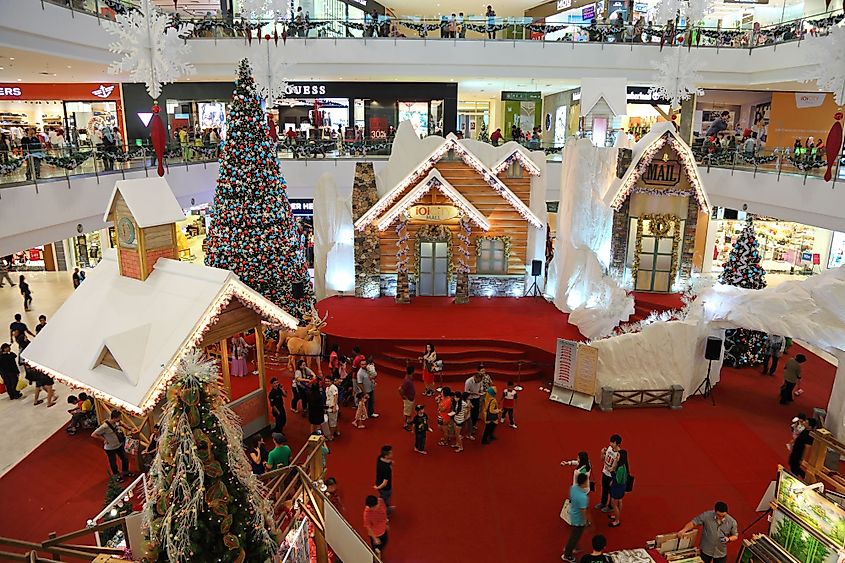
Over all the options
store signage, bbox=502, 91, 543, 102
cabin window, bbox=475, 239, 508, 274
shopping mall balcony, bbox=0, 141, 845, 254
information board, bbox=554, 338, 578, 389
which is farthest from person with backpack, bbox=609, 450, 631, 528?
store signage, bbox=502, 91, 543, 102

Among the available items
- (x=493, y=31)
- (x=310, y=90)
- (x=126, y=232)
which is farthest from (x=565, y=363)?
(x=310, y=90)

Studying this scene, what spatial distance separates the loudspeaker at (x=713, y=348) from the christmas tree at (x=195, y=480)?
9.81 metres

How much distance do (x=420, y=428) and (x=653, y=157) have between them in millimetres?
9971

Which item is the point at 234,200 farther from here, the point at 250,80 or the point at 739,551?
the point at 739,551

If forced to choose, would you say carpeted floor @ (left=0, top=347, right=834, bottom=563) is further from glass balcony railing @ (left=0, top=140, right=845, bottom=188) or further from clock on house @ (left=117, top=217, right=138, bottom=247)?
glass balcony railing @ (left=0, top=140, right=845, bottom=188)

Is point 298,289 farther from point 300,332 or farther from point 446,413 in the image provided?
point 446,413

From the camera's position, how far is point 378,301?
54.5 feet

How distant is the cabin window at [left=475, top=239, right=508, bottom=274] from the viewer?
55.5 ft

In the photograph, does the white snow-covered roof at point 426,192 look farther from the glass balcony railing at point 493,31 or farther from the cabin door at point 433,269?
the glass balcony railing at point 493,31

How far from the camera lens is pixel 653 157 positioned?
15.4m

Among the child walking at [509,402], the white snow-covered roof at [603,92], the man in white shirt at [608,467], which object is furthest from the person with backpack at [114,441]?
the white snow-covered roof at [603,92]

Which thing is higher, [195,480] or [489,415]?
[195,480]

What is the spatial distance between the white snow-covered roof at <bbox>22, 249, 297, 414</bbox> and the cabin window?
8.44 metres

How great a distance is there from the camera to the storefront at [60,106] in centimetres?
2527
